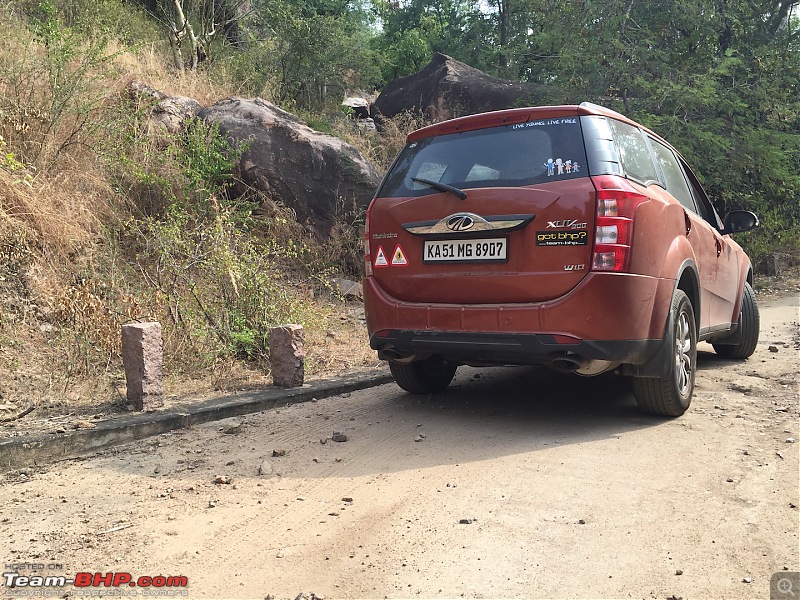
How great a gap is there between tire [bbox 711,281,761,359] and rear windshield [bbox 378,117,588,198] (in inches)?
145

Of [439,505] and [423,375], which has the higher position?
[439,505]

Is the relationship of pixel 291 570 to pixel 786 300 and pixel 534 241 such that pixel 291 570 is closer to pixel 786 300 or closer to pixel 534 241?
pixel 534 241

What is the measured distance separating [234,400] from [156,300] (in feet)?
5.34

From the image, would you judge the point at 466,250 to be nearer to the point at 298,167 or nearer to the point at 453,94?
the point at 298,167

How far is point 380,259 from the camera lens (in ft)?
15.2

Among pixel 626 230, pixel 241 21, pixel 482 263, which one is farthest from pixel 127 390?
pixel 241 21

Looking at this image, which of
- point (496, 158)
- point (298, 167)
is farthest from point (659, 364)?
point (298, 167)

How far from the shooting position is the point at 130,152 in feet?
29.5

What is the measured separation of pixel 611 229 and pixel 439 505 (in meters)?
1.83

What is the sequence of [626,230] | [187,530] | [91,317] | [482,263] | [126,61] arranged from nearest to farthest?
[187,530]
[626,230]
[482,263]
[91,317]
[126,61]

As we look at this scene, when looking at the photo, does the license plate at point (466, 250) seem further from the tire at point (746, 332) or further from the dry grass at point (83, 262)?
the tire at point (746, 332)

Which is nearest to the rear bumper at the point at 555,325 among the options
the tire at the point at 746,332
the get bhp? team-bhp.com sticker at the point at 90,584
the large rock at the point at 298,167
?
the get bhp? team-bhp.com sticker at the point at 90,584

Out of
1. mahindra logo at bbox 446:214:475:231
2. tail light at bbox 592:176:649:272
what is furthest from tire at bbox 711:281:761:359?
mahindra logo at bbox 446:214:475:231

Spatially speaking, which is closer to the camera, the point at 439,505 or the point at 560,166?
the point at 439,505
